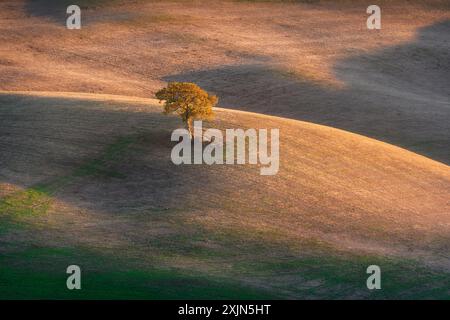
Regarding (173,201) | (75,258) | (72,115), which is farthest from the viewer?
(72,115)

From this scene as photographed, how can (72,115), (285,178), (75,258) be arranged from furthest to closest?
1. (72,115)
2. (285,178)
3. (75,258)

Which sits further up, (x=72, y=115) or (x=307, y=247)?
(x=72, y=115)

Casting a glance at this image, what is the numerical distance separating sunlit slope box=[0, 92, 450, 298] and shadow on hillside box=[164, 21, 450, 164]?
8.89 meters

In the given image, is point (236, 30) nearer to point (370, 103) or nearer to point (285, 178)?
point (370, 103)

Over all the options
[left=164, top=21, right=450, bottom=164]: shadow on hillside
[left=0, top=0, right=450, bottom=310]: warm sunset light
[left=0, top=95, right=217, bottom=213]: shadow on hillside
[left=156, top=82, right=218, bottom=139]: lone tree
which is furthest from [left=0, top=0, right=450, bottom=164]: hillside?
[left=156, top=82, right=218, bottom=139]: lone tree

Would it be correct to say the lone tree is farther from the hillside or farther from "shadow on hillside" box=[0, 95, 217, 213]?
the hillside

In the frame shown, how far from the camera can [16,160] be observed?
35.2 metres
